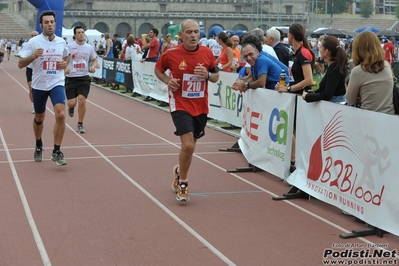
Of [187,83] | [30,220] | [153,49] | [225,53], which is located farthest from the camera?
[153,49]

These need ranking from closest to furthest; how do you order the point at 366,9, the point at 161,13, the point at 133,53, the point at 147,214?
the point at 147,214, the point at 133,53, the point at 161,13, the point at 366,9

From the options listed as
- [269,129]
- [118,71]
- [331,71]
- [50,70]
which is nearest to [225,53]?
[50,70]

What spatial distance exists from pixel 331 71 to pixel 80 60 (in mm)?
7218

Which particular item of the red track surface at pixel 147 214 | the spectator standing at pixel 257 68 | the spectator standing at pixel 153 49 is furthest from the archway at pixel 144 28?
the spectator standing at pixel 257 68

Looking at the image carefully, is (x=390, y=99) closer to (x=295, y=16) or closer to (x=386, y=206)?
(x=386, y=206)

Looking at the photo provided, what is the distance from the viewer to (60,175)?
10.6m

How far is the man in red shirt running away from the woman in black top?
1.17 metres

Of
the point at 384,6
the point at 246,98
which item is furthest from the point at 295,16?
the point at 246,98

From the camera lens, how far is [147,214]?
828 centimetres

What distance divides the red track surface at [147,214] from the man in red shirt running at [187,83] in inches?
23.1

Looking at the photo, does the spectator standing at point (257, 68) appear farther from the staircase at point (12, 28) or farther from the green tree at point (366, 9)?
the green tree at point (366, 9)

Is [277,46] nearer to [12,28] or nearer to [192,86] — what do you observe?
[192,86]

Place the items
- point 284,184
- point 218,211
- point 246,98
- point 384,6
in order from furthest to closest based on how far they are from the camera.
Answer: point 384,6
point 246,98
point 284,184
point 218,211

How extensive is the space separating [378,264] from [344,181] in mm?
1630
